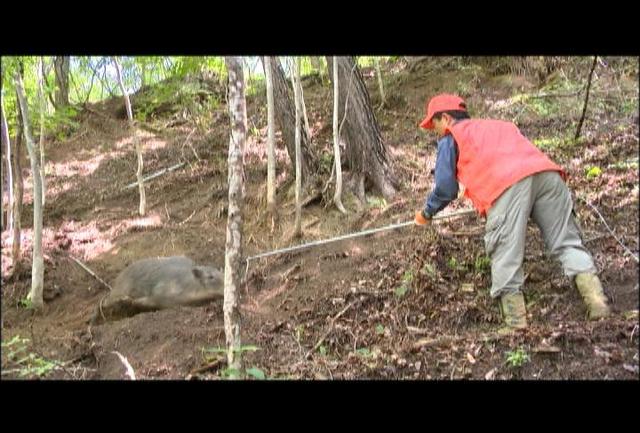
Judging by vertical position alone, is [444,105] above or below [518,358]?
above

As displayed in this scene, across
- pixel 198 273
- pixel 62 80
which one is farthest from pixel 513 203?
pixel 62 80

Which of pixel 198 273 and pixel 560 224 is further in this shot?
pixel 198 273

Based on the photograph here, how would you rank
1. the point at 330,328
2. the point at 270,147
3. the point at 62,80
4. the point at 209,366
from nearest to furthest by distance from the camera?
the point at 209,366 → the point at 330,328 → the point at 270,147 → the point at 62,80

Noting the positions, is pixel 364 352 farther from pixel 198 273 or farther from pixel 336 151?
pixel 336 151

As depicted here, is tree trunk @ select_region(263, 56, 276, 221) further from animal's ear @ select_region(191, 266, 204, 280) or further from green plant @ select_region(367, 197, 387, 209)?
animal's ear @ select_region(191, 266, 204, 280)

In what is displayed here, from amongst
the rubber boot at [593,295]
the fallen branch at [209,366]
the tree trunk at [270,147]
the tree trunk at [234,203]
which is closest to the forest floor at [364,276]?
the fallen branch at [209,366]

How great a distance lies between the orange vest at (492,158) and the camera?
3924mm

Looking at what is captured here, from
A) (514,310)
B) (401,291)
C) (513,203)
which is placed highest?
(513,203)

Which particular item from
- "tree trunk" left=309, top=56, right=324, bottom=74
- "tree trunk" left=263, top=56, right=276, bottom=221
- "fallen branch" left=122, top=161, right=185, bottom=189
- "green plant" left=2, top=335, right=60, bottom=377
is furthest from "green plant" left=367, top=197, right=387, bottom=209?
"tree trunk" left=309, top=56, right=324, bottom=74

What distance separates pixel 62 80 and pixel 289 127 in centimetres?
519

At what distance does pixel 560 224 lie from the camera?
399 centimetres

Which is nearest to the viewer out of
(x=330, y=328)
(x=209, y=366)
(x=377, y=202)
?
(x=209, y=366)

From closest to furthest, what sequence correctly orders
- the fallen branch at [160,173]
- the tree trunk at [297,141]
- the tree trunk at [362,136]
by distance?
the tree trunk at [297,141] → the tree trunk at [362,136] → the fallen branch at [160,173]

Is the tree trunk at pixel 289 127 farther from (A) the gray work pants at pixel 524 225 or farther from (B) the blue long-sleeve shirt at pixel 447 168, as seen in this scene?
(A) the gray work pants at pixel 524 225
